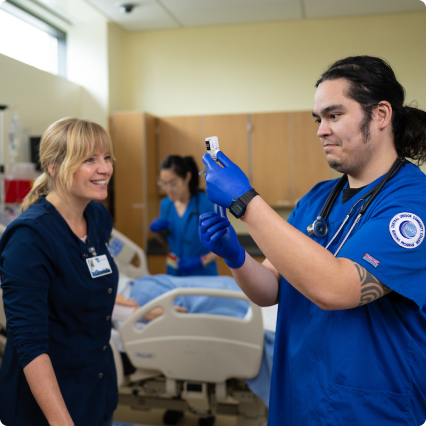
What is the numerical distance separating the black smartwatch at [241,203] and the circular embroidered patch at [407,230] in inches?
11.7

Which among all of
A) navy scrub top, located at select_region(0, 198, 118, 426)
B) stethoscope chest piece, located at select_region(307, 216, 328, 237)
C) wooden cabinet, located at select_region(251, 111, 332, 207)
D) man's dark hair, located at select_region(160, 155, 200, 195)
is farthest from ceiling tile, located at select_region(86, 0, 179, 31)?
stethoscope chest piece, located at select_region(307, 216, 328, 237)

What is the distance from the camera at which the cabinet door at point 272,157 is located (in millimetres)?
4176

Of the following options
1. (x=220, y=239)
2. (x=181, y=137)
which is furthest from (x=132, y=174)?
(x=220, y=239)

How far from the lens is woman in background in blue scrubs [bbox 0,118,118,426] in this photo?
43.2 inches

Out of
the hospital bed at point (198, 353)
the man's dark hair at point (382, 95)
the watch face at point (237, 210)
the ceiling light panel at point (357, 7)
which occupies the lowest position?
the hospital bed at point (198, 353)

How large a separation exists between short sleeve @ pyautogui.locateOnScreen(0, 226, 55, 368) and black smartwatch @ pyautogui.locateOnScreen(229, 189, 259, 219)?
0.56m

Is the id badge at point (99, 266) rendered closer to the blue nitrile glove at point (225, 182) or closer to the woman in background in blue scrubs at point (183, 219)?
the blue nitrile glove at point (225, 182)

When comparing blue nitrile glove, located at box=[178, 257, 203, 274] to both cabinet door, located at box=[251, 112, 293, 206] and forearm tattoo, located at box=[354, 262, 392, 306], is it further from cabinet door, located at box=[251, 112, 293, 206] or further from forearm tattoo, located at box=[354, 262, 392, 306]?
forearm tattoo, located at box=[354, 262, 392, 306]

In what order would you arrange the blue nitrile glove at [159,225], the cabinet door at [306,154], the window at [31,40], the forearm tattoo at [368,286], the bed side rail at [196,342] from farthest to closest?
1. the cabinet door at [306,154]
2. the window at [31,40]
3. the blue nitrile glove at [159,225]
4. the bed side rail at [196,342]
5. the forearm tattoo at [368,286]

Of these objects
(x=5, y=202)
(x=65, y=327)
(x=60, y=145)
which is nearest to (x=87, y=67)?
(x=5, y=202)

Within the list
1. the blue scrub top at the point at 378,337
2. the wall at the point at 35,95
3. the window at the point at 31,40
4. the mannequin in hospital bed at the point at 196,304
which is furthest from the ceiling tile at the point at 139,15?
the blue scrub top at the point at 378,337

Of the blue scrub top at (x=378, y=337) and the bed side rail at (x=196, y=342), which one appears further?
the bed side rail at (x=196, y=342)

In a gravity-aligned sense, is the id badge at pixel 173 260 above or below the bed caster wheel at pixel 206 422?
above

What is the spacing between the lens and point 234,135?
4.24m
